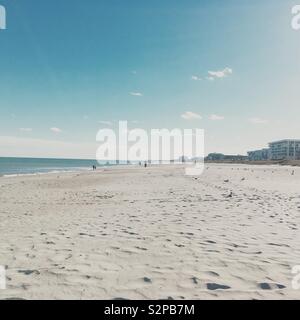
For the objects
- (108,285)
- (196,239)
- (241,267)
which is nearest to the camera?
(108,285)

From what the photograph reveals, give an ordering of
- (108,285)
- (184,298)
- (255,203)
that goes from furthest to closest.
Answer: (255,203), (108,285), (184,298)

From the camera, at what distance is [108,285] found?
436cm

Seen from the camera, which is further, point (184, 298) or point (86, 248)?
point (86, 248)

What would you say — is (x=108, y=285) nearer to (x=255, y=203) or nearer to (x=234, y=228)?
(x=234, y=228)

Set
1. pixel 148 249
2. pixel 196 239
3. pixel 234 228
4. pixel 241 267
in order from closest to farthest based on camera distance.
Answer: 1. pixel 241 267
2. pixel 148 249
3. pixel 196 239
4. pixel 234 228

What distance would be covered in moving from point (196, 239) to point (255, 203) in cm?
671

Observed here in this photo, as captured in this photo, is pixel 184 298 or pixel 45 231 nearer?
pixel 184 298
